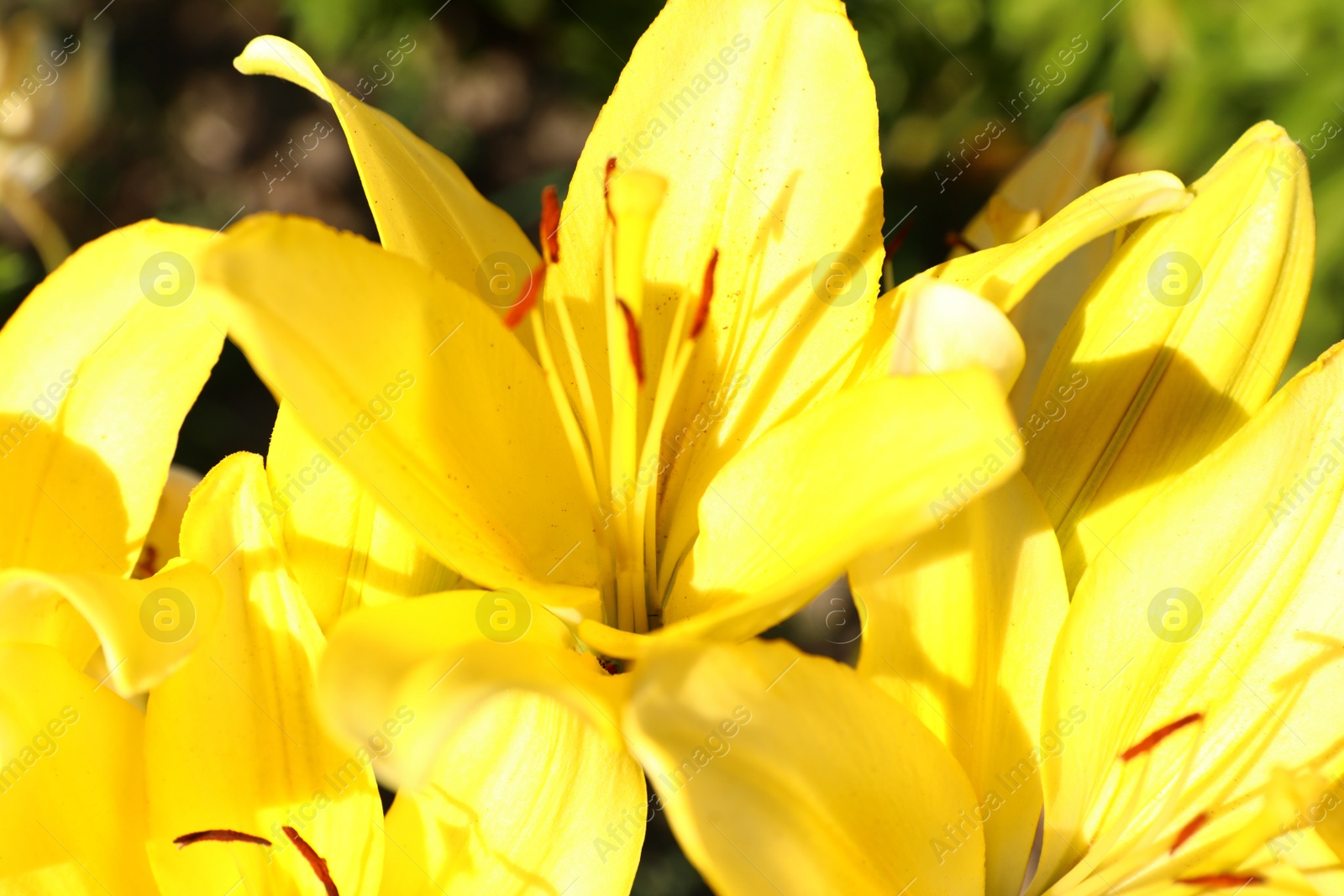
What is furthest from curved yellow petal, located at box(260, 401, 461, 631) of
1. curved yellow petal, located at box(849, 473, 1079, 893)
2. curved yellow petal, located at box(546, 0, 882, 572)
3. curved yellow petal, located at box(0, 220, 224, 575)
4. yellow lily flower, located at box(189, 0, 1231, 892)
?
curved yellow petal, located at box(849, 473, 1079, 893)

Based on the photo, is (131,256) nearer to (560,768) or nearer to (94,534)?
(94,534)

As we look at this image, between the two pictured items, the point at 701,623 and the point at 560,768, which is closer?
the point at 701,623

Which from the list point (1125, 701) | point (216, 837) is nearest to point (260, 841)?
point (216, 837)

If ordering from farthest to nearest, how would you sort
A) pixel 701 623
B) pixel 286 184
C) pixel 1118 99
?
pixel 286 184 → pixel 1118 99 → pixel 701 623

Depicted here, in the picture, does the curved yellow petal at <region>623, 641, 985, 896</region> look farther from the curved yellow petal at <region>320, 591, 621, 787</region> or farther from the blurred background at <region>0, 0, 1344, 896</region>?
the blurred background at <region>0, 0, 1344, 896</region>

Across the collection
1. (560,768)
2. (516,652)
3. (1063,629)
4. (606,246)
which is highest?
(606,246)

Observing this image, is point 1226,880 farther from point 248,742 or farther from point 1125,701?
point 248,742

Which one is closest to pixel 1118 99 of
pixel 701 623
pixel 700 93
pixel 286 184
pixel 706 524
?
pixel 700 93
